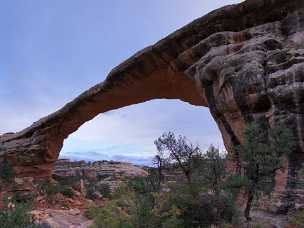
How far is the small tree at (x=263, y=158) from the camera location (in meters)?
9.23

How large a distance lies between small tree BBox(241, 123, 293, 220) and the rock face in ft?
1.98

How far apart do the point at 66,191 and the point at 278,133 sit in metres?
17.5

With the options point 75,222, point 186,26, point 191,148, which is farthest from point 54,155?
point 186,26

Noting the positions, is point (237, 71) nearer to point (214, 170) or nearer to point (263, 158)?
point (263, 158)

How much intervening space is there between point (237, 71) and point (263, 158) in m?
3.58

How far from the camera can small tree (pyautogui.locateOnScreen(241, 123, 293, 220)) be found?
30.3 feet

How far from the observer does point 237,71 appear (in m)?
11.7

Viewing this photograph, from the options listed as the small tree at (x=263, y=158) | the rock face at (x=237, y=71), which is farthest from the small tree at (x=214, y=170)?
the small tree at (x=263, y=158)

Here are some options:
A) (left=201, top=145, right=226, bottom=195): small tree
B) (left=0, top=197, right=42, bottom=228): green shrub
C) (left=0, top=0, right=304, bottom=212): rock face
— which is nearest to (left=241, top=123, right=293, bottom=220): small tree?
(left=0, top=0, right=304, bottom=212): rock face

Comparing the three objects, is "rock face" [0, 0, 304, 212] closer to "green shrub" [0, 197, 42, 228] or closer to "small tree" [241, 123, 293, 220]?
"small tree" [241, 123, 293, 220]

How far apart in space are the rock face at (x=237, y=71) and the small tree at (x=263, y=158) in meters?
0.60

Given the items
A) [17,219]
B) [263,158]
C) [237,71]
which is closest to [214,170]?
[237,71]

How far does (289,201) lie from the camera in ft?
31.5

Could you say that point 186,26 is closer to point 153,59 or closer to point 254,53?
point 153,59
